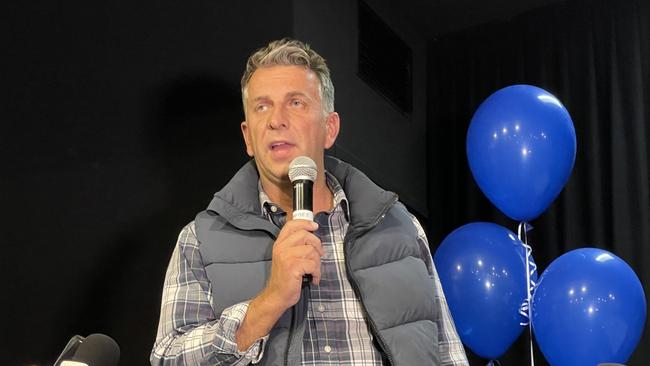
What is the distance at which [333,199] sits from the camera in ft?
6.31

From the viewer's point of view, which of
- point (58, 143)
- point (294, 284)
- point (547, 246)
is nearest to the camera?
point (294, 284)

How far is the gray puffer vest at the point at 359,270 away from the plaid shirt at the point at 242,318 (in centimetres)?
3

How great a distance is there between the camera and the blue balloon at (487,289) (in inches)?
116

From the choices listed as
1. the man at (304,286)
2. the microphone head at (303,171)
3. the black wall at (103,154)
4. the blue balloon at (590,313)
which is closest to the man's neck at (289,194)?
the man at (304,286)

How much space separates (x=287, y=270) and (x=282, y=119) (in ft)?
1.63

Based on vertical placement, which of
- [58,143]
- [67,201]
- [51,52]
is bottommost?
[67,201]

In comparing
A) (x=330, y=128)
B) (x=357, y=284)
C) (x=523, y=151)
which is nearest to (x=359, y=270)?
(x=357, y=284)

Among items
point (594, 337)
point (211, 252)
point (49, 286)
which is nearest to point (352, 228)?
point (211, 252)

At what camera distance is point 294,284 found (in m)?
1.41

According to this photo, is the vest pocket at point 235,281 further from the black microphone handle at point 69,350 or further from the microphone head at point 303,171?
the black microphone handle at point 69,350

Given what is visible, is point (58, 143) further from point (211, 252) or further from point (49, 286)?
point (211, 252)

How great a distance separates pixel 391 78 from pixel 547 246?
4.00 feet

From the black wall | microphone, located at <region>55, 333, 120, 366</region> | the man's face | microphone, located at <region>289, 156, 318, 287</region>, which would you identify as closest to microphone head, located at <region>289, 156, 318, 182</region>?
microphone, located at <region>289, 156, 318, 287</region>

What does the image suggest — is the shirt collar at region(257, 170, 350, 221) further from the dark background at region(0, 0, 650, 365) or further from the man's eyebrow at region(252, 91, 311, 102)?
the dark background at region(0, 0, 650, 365)
